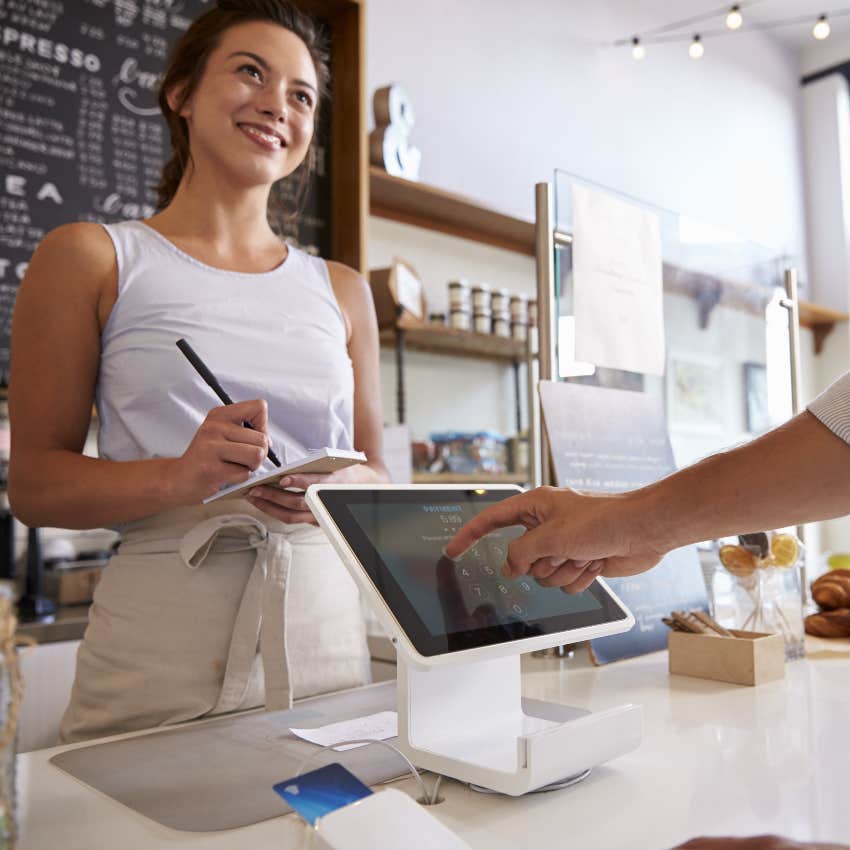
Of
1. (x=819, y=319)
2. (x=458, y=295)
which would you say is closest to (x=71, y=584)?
(x=458, y=295)

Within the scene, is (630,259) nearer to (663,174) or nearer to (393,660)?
(393,660)

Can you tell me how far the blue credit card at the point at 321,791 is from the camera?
0.60 meters

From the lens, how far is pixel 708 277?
5.64 feet

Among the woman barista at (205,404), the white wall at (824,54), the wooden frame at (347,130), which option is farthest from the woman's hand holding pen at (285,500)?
the white wall at (824,54)

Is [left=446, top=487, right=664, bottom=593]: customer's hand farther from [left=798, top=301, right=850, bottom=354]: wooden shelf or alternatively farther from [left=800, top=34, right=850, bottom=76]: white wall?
[left=800, top=34, right=850, bottom=76]: white wall

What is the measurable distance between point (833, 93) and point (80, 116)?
4811mm

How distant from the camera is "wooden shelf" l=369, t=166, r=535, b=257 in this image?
284cm

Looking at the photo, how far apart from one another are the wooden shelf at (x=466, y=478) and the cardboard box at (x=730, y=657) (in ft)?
5.27

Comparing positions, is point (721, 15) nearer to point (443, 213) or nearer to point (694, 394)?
point (443, 213)

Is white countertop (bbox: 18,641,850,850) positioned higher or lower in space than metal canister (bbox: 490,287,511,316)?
lower

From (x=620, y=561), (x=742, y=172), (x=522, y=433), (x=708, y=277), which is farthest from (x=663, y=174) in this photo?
(x=620, y=561)

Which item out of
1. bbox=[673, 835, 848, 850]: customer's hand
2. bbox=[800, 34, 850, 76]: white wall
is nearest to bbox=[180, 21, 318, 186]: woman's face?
bbox=[673, 835, 848, 850]: customer's hand

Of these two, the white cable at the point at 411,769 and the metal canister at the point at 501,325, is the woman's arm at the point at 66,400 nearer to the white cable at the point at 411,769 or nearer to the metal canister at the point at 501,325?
the white cable at the point at 411,769

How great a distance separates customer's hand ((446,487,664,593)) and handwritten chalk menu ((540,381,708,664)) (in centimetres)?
45
